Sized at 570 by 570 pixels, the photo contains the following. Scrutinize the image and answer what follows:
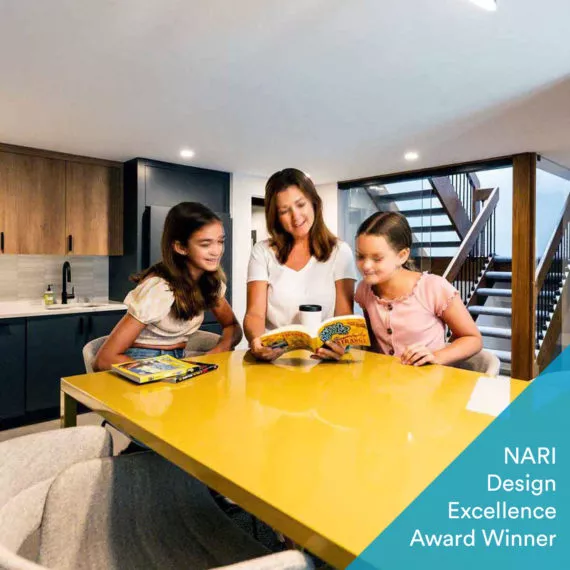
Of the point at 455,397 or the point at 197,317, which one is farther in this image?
the point at 197,317

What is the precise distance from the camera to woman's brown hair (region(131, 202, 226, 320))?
1.91 m

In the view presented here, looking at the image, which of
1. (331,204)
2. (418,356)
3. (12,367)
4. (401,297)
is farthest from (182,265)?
(331,204)

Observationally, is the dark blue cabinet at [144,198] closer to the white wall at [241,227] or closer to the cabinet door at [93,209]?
the cabinet door at [93,209]

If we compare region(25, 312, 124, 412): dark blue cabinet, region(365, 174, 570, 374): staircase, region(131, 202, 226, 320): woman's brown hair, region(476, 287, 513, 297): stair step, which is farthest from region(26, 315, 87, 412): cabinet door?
region(476, 287, 513, 297): stair step

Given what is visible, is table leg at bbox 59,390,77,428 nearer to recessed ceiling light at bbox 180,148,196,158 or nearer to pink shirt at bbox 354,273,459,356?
pink shirt at bbox 354,273,459,356

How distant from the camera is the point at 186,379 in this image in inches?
53.5

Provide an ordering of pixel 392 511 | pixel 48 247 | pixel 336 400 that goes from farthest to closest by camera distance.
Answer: pixel 48 247
pixel 336 400
pixel 392 511

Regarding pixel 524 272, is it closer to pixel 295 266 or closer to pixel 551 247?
pixel 551 247

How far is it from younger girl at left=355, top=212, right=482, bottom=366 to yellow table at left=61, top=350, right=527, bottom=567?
0.30 metres

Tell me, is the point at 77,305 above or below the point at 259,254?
below

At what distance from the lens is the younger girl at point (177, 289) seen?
71.2 inches

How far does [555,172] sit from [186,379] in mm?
5017

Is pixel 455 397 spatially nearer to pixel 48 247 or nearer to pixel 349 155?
pixel 349 155

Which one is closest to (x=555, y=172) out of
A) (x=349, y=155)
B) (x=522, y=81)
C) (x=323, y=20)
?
(x=349, y=155)
